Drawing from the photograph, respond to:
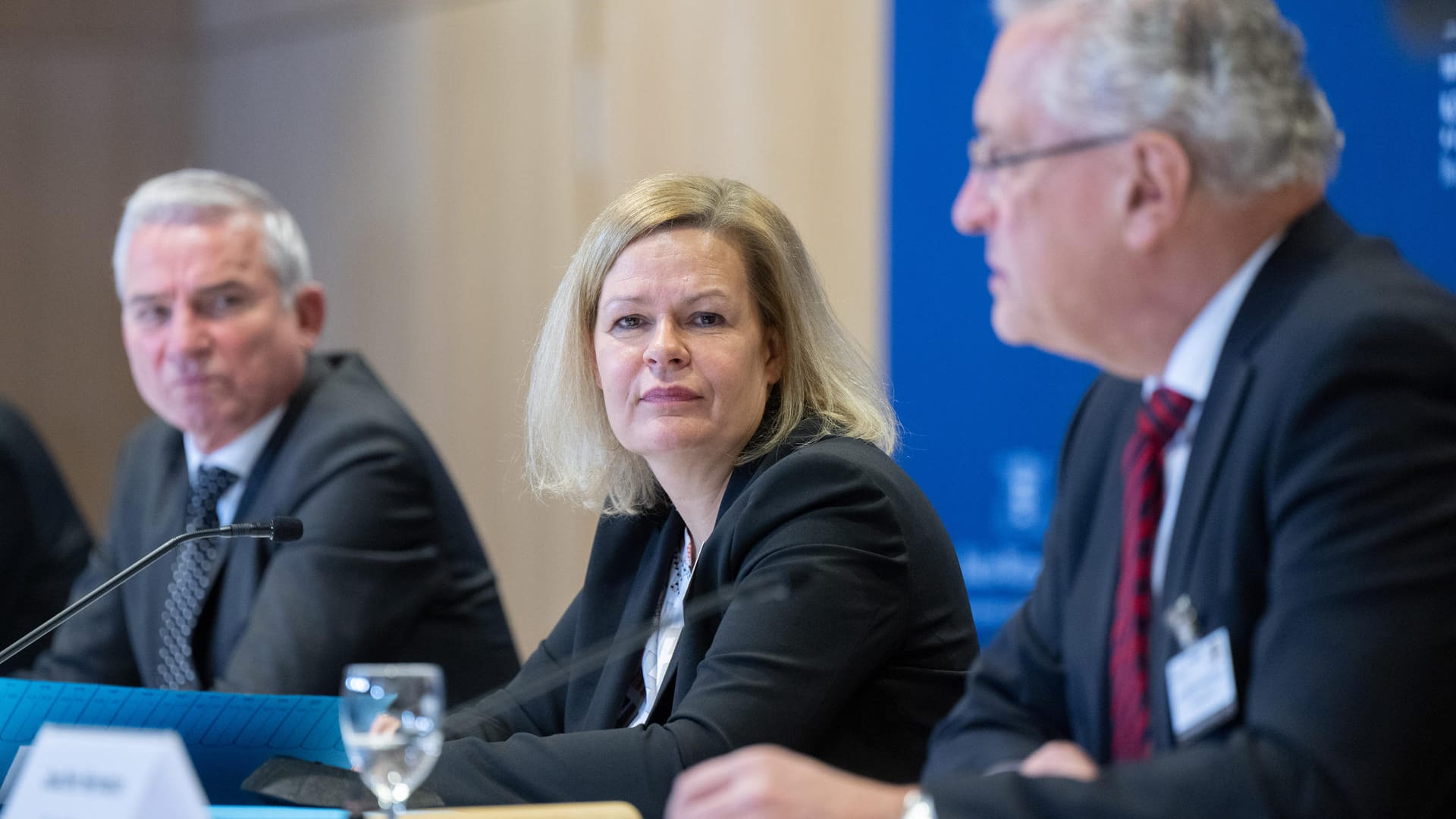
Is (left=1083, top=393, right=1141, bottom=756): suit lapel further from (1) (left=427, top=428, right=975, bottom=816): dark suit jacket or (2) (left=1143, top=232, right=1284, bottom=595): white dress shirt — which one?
(1) (left=427, top=428, right=975, bottom=816): dark suit jacket

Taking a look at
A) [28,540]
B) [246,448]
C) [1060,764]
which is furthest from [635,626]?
[28,540]

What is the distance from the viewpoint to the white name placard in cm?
116

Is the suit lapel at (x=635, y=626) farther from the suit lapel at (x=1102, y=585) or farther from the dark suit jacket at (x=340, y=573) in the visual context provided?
the suit lapel at (x=1102, y=585)

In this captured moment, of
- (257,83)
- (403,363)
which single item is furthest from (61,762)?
(257,83)

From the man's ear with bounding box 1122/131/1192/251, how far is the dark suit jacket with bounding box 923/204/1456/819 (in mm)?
95

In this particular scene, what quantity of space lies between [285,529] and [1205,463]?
1.28 metres

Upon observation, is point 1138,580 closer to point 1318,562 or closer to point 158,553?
point 1318,562

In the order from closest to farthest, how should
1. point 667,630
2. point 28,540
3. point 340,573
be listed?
1. point 667,630
2. point 340,573
3. point 28,540

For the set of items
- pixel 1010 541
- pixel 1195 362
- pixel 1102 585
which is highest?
pixel 1195 362

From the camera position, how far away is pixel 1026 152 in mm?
1444

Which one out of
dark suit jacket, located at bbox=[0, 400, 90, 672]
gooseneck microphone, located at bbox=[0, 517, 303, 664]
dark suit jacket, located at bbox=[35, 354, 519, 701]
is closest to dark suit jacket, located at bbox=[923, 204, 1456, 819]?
gooseneck microphone, located at bbox=[0, 517, 303, 664]

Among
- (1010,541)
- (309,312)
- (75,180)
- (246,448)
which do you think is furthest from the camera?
(75,180)

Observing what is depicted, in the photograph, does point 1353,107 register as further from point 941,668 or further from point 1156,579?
point 1156,579

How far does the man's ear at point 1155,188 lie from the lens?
1.37m
